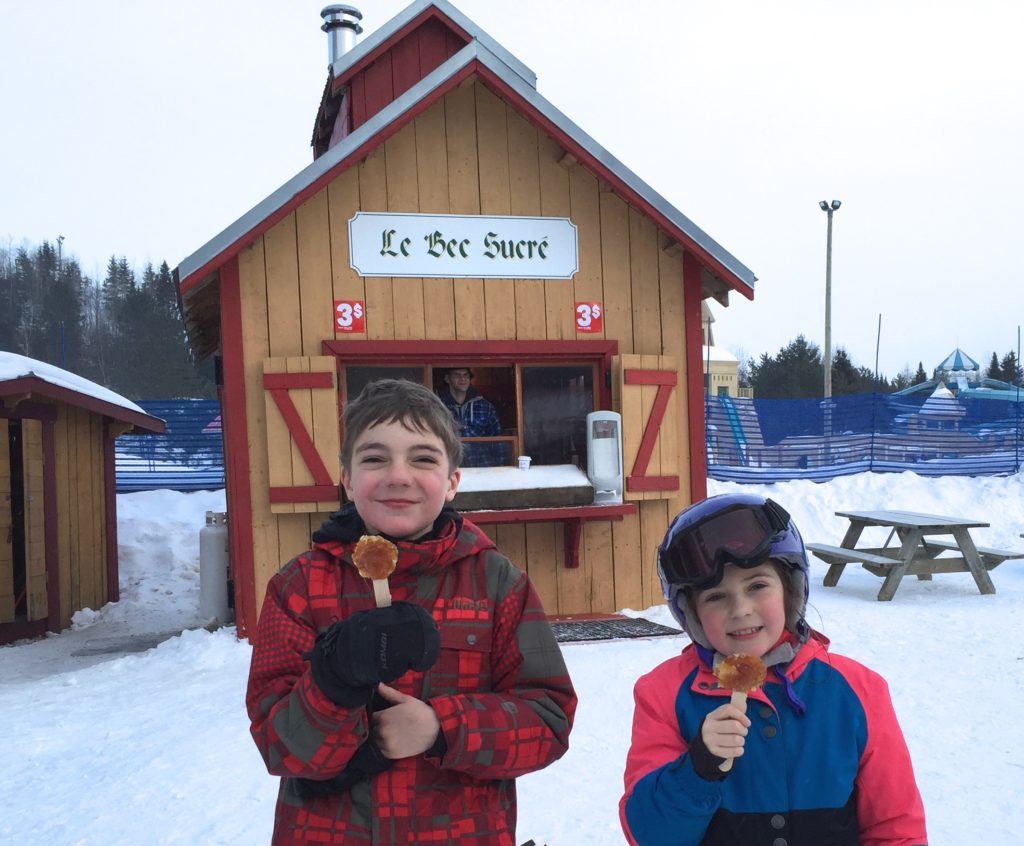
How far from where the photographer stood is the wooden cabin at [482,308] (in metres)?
7.14

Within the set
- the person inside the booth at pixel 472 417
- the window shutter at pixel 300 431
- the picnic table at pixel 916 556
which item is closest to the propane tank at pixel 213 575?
the window shutter at pixel 300 431

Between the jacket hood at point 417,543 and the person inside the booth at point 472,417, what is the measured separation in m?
5.97

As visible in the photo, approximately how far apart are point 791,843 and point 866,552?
8526 mm

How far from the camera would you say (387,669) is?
1.46 metres

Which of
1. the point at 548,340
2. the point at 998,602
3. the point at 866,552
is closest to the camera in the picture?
the point at 548,340

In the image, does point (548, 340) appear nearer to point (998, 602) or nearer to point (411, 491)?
point (998, 602)

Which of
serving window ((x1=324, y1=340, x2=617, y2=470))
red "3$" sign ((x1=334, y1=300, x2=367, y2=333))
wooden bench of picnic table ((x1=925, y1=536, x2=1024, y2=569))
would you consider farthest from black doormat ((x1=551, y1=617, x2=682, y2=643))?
wooden bench of picnic table ((x1=925, y1=536, x2=1024, y2=569))

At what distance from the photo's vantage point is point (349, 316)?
739cm

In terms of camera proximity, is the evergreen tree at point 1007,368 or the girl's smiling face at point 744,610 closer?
the girl's smiling face at point 744,610

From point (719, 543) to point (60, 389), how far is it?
9.09 m

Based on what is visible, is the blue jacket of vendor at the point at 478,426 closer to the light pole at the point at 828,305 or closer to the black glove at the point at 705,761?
the black glove at the point at 705,761

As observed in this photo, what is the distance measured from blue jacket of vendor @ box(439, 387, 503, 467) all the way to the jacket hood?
5979 mm

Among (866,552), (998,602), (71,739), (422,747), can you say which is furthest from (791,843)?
(866,552)

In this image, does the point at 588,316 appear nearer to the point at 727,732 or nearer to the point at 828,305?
the point at 727,732
